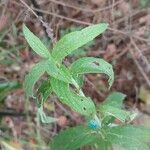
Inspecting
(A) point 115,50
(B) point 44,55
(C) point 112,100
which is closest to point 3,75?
(A) point 115,50

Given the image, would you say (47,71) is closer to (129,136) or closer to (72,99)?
(72,99)

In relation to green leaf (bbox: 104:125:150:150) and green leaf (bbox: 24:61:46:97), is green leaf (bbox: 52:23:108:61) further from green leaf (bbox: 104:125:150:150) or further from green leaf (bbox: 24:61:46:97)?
green leaf (bbox: 104:125:150:150)

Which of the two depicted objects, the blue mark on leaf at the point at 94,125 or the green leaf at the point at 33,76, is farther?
the blue mark on leaf at the point at 94,125

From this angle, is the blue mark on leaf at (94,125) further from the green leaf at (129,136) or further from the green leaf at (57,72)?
the green leaf at (57,72)

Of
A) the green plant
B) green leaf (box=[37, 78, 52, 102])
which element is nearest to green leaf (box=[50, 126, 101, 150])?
the green plant

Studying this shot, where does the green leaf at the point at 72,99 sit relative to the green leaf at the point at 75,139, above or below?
above

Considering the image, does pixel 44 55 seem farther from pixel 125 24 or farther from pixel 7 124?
pixel 125 24

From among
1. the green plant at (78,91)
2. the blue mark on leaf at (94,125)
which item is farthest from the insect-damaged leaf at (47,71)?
the blue mark on leaf at (94,125)

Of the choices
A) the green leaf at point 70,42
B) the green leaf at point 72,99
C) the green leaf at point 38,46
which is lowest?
the green leaf at point 72,99
